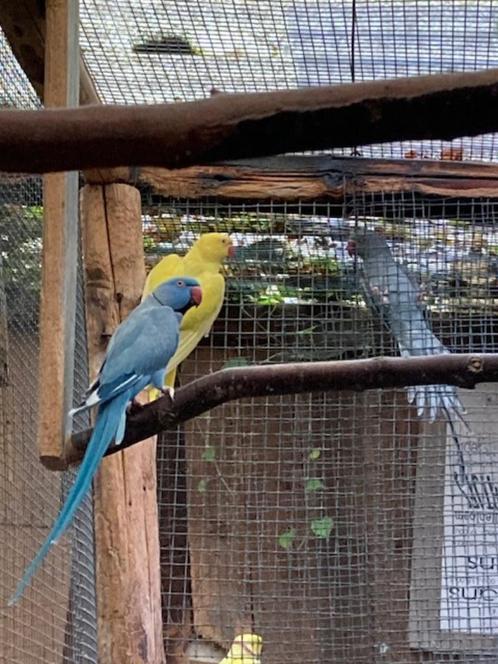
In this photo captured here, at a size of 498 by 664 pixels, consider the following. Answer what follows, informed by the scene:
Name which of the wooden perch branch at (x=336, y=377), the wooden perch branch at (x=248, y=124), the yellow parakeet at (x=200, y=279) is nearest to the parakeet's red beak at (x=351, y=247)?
the yellow parakeet at (x=200, y=279)

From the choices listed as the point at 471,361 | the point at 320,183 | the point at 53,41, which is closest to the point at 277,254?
the point at 320,183

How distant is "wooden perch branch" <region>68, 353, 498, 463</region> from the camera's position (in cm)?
99

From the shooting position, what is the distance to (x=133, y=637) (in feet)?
4.76

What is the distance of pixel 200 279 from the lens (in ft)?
5.06

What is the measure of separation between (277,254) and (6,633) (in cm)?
74

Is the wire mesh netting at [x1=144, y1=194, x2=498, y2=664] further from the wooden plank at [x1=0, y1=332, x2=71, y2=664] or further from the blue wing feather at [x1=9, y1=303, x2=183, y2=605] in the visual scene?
the blue wing feather at [x1=9, y1=303, x2=183, y2=605]

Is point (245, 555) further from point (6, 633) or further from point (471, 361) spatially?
point (471, 361)

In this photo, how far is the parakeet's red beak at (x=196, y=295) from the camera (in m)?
1.45

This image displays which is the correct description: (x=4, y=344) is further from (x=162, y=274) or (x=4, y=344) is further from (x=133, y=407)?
(x=133, y=407)

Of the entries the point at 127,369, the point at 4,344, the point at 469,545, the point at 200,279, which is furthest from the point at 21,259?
the point at 469,545

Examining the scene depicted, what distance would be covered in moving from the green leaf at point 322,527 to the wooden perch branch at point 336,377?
73 centimetres

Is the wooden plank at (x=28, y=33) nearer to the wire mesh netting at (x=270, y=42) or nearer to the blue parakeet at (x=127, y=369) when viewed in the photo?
the wire mesh netting at (x=270, y=42)

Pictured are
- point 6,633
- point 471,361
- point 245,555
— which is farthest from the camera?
point 245,555

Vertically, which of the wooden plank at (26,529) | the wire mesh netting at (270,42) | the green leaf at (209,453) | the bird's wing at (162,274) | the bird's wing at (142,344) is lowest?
the wooden plank at (26,529)
